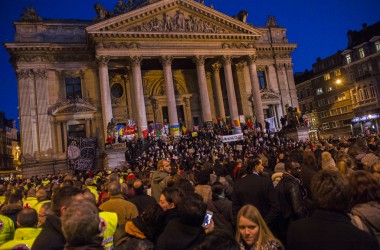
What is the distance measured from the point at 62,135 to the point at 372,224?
31734 millimetres

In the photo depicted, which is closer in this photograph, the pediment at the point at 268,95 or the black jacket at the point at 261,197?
the black jacket at the point at 261,197

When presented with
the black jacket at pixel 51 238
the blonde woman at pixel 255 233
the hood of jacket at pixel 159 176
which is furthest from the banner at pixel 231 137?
the black jacket at pixel 51 238

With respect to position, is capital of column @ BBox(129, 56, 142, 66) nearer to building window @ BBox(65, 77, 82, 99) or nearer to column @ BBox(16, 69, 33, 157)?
building window @ BBox(65, 77, 82, 99)

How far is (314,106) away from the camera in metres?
65.0

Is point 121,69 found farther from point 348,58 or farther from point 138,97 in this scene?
point 348,58

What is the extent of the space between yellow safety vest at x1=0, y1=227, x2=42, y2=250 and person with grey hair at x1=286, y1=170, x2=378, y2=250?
3.08 metres

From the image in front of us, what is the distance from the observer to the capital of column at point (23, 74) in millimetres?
30672

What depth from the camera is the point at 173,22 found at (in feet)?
109

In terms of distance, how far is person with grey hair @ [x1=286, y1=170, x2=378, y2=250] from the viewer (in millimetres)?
2723

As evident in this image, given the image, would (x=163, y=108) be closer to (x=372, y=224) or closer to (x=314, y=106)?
(x=372, y=224)

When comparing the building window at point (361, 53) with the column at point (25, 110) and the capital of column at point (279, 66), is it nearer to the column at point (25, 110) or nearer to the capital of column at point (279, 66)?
the capital of column at point (279, 66)

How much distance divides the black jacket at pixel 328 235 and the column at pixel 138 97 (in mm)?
27381

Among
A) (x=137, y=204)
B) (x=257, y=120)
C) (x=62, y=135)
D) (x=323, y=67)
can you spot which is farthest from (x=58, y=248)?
(x=323, y=67)

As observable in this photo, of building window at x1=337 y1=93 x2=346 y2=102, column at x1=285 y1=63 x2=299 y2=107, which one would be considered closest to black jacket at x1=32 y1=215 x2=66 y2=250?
column at x1=285 y1=63 x2=299 y2=107
